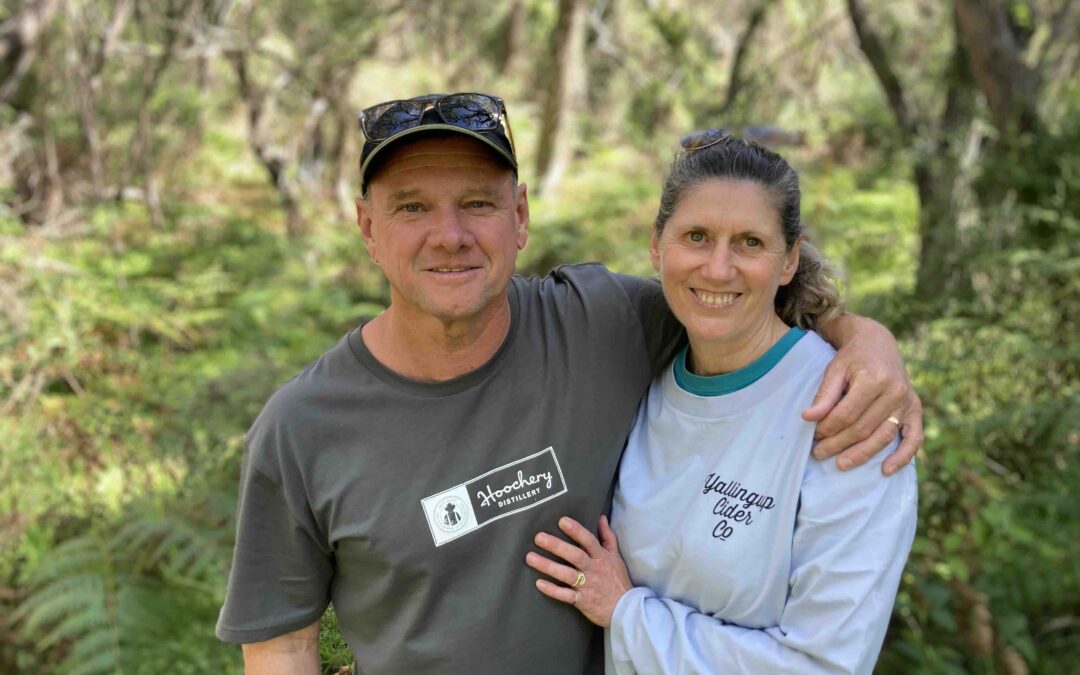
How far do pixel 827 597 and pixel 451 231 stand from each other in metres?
1.11

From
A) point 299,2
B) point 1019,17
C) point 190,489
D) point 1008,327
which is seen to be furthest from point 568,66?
point 190,489

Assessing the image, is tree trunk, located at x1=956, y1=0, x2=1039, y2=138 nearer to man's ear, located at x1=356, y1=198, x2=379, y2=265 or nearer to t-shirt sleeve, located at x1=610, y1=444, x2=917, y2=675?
t-shirt sleeve, located at x1=610, y1=444, x2=917, y2=675

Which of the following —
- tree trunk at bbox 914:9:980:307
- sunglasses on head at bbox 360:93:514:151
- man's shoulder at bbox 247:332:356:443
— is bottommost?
man's shoulder at bbox 247:332:356:443

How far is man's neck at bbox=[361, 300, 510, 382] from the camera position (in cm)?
203

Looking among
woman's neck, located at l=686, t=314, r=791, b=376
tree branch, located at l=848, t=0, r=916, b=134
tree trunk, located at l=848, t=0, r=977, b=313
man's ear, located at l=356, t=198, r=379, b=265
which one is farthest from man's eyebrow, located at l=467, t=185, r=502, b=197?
tree branch, located at l=848, t=0, r=916, b=134

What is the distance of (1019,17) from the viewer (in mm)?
6180

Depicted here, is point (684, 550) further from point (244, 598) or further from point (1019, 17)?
point (1019, 17)

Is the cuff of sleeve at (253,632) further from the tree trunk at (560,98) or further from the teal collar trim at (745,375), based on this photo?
the tree trunk at (560,98)

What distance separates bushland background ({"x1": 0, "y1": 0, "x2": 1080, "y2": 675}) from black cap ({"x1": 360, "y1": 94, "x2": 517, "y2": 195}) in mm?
1143

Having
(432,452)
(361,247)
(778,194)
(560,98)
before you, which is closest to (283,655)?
(432,452)

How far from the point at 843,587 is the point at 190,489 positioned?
A: 3.67 m

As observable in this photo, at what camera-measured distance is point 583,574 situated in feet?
6.41

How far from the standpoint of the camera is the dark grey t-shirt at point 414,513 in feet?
6.38

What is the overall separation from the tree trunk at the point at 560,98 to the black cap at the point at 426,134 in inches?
383
